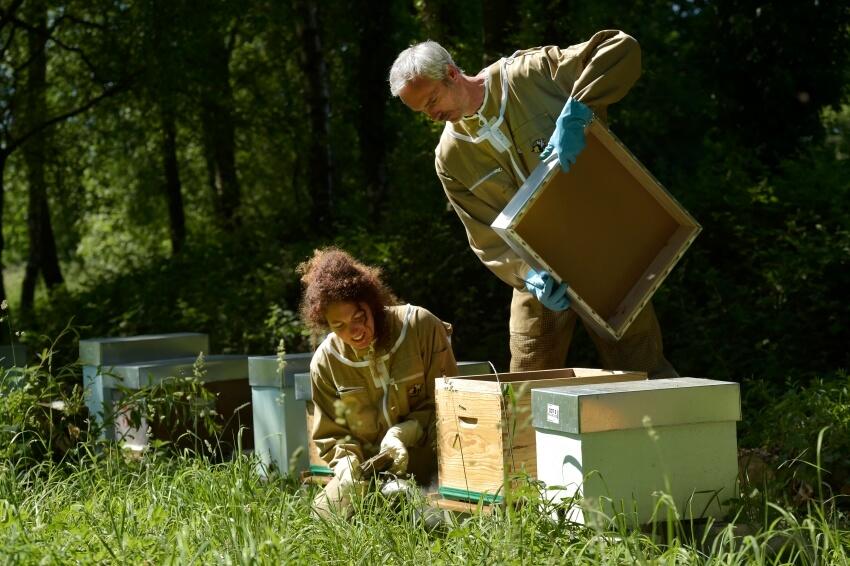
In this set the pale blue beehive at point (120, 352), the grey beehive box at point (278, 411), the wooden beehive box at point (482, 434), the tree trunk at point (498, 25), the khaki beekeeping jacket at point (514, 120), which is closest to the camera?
the wooden beehive box at point (482, 434)

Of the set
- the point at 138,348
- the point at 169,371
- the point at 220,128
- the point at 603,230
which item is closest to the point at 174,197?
the point at 220,128

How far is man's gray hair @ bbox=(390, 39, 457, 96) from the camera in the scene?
13.7ft

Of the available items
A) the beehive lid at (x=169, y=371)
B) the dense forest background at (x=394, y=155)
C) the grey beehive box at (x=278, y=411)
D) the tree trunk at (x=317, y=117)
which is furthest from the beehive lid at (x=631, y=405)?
the tree trunk at (x=317, y=117)

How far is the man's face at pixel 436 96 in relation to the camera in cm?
422

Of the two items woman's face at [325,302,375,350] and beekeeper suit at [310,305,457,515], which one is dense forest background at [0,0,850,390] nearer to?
beekeeper suit at [310,305,457,515]

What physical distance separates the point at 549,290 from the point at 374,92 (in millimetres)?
9191

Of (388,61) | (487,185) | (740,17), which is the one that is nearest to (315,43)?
(388,61)

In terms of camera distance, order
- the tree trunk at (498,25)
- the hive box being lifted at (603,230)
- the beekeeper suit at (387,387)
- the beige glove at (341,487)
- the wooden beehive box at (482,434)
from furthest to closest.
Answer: the tree trunk at (498,25) < the beekeeper suit at (387,387) < the hive box being lifted at (603,230) < the beige glove at (341,487) < the wooden beehive box at (482,434)

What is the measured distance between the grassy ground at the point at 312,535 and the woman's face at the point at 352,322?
2.17 feet

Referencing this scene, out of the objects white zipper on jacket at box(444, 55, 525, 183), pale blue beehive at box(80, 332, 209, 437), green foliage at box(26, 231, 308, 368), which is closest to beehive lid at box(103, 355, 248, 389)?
pale blue beehive at box(80, 332, 209, 437)

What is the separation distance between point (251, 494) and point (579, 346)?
14.2 feet

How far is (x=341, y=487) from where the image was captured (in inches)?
158

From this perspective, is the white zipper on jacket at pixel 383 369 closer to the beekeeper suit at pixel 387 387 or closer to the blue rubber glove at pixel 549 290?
the beekeeper suit at pixel 387 387

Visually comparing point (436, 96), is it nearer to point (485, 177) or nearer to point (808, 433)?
point (485, 177)
